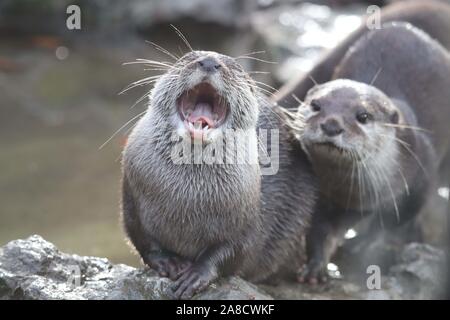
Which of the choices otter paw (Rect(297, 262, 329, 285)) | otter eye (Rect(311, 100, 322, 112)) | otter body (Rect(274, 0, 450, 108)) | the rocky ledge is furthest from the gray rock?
otter body (Rect(274, 0, 450, 108))

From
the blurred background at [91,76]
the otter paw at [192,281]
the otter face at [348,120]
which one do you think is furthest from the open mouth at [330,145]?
the blurred background at [91,76]

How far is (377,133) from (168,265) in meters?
1.32

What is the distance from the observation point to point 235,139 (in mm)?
3123

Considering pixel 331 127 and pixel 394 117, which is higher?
pixel 394 117

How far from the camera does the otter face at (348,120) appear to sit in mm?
3682

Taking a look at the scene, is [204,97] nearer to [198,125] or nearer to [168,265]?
[198,125]

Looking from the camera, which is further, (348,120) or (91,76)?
(91,76)

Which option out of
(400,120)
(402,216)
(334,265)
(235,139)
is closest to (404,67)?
(400,120)

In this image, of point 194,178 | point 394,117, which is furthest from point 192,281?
point 394,117

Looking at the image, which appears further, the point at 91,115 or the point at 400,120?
the point at 91,115

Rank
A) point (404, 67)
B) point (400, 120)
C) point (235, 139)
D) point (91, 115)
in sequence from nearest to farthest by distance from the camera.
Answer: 1. point (235, 139)
2. point (400, 120)
3. point (404, 67)
4. point (91, 115)

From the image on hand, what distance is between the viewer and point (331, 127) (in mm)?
3645

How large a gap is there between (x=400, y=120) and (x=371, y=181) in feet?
1.29
